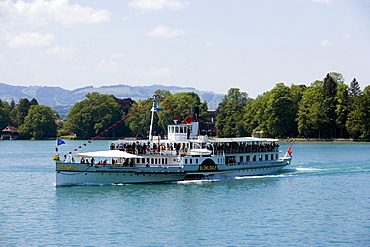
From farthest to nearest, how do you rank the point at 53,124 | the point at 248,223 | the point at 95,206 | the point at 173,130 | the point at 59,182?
1. the point at 53,124
2. the point at 173,130
3. the point at 59,182
4. the point at 95,206
5. the point at 248,223

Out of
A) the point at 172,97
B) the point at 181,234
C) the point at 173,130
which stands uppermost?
the point at 172,97

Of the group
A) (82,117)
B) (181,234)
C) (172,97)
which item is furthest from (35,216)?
(82,117)

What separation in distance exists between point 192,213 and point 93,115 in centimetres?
14550

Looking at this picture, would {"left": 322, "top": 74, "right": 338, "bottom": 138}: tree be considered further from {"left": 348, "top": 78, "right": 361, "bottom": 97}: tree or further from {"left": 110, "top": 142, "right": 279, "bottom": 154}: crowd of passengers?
{"left": 110, "top": 142, "right": 279, "bottom": 154}: crowd of passengers

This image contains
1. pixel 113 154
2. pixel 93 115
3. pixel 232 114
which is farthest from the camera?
pixel 93 115

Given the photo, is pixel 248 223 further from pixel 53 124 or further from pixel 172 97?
pixel 53 124

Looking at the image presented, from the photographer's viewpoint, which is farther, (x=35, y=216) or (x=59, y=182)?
(x=59, y=182)

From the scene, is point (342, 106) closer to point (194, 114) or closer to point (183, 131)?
point (194, 114)

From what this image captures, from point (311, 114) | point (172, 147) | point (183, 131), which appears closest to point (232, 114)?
point (311, 114)

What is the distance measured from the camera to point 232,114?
173m

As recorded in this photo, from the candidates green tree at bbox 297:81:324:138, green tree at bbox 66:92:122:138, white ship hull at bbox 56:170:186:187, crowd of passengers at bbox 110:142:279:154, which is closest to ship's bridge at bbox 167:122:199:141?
crowd of passengers at bbox 110:142:279:154

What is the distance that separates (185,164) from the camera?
5681 centimetres

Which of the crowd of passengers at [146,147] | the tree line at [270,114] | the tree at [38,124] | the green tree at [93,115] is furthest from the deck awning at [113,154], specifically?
the tree at [38,124]

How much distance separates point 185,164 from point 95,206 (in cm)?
1463
